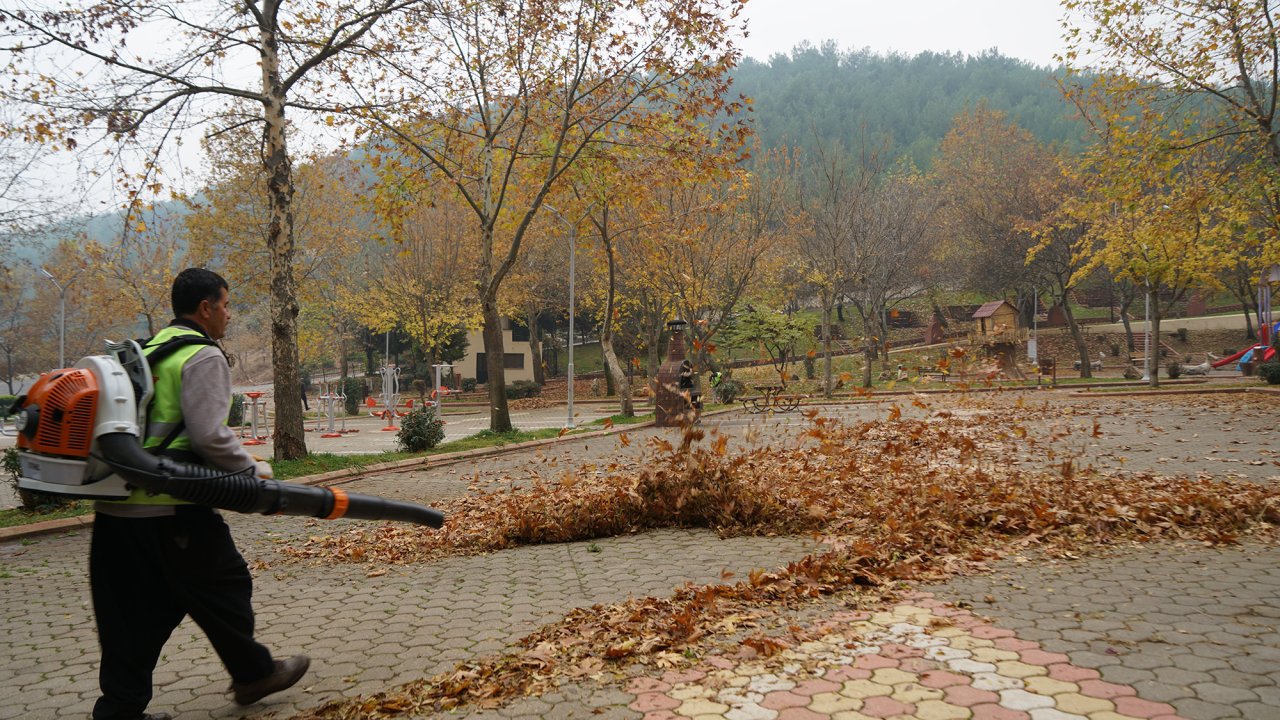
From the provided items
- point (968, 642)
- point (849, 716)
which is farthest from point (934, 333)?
point (849, 716)

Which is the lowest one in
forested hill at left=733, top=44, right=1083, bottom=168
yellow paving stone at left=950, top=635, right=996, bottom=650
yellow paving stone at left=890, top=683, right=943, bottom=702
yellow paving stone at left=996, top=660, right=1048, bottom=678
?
yellow paving stone at left=950, top=635, right=996, bottom=650

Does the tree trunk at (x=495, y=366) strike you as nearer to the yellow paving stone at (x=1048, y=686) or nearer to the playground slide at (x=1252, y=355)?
the yellow paving stone at (x=1048, y=686)

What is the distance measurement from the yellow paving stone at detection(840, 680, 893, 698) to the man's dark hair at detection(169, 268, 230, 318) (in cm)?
318

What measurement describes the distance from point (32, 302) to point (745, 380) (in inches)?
1825

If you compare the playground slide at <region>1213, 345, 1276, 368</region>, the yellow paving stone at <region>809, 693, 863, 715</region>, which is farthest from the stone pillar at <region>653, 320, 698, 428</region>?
the playground slide at <region>1213, 345, 1276, 368</region>

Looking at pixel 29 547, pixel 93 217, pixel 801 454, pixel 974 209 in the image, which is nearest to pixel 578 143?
pixel 93 217

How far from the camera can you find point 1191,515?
661 cm

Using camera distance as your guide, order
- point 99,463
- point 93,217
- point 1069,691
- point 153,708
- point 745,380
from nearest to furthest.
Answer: point 99,463
point 1069,691
point 153,708
point 93,217
point 745,380

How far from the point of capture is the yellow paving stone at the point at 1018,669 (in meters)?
3.57

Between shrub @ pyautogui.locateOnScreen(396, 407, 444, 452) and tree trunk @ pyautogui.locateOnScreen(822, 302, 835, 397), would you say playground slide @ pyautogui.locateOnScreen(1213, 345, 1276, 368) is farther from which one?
shrub @ pyautogui.locateOnScreen(396, 407, 444, 452)

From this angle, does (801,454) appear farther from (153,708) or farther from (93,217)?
(93,217)

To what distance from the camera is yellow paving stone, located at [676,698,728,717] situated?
10.8ft

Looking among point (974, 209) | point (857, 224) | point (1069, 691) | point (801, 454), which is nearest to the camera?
point (1069, 691)

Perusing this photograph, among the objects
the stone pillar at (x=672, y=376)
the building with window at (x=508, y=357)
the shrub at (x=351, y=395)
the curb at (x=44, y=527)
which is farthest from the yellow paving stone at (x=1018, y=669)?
the building with window at (x=508, y=357)
